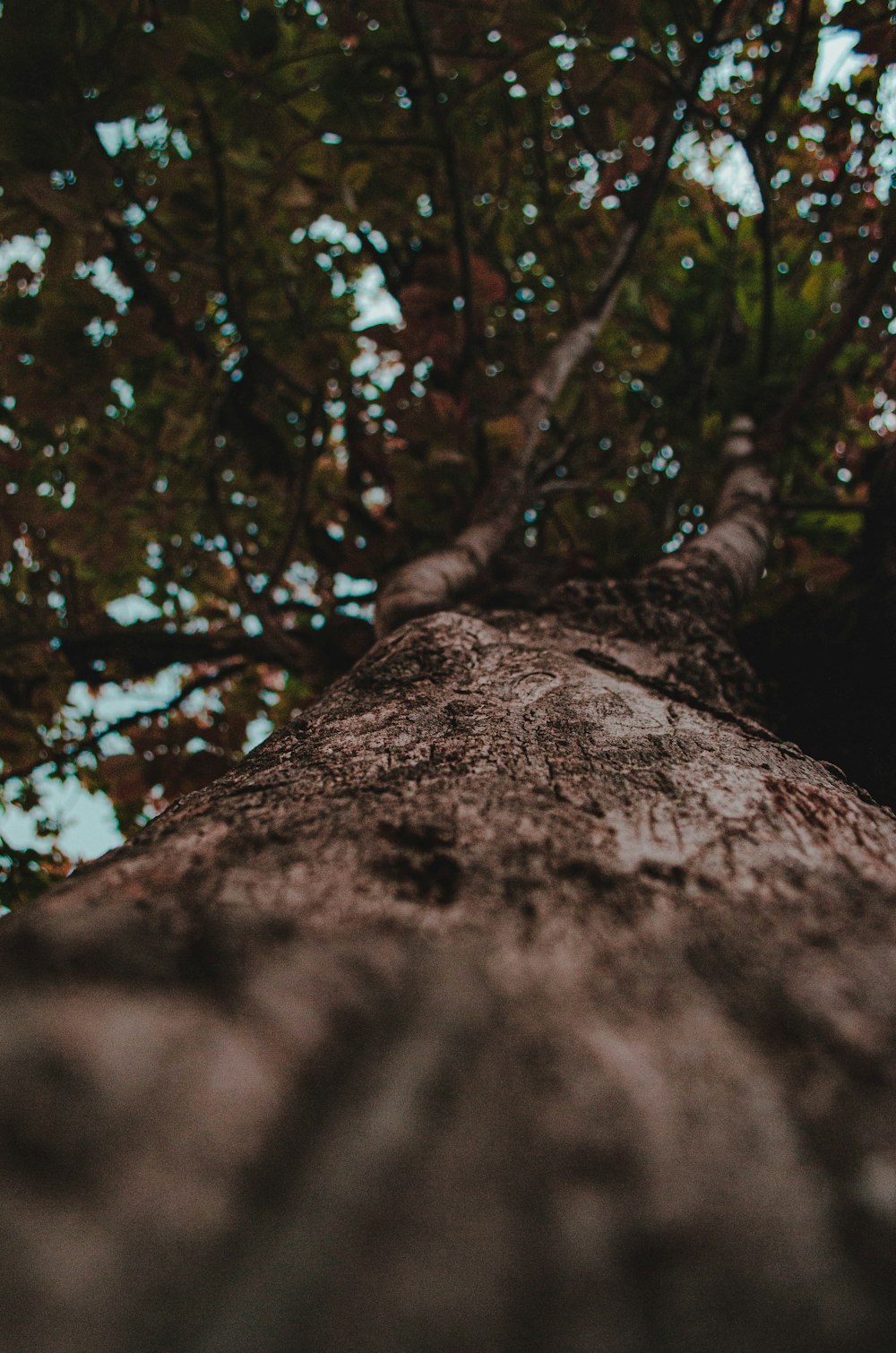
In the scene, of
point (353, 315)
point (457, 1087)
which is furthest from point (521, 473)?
point (353, 315)

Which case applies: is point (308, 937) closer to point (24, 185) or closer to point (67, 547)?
point (24, 185)

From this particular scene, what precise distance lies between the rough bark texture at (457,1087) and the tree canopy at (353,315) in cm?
115

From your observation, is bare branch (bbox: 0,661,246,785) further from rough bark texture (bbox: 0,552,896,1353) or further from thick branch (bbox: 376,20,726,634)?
rough bark texture (bbox: 0,552,896,1353)

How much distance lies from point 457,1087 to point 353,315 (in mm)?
4147

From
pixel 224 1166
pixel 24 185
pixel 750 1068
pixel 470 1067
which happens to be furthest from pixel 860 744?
pixel 24 185

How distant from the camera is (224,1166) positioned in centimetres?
31

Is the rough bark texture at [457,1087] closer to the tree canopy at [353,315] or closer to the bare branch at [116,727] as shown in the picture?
the tree canopy at [353,315]

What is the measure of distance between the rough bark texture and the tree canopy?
3.76ft

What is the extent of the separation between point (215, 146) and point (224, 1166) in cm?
196

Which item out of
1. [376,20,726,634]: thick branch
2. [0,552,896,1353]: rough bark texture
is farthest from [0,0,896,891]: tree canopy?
[0,552,896,1353]: rough bark texture

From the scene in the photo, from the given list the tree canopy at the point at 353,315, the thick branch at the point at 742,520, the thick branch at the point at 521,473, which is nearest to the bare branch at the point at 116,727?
the tree canopy at the point at 353,315

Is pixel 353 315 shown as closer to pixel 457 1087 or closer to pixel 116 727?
pixel 116 727

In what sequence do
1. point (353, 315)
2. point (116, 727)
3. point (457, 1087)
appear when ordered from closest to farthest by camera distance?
point (457, 1087)
point (116, 727)
point (353, 315)

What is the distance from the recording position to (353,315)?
3770 mm
